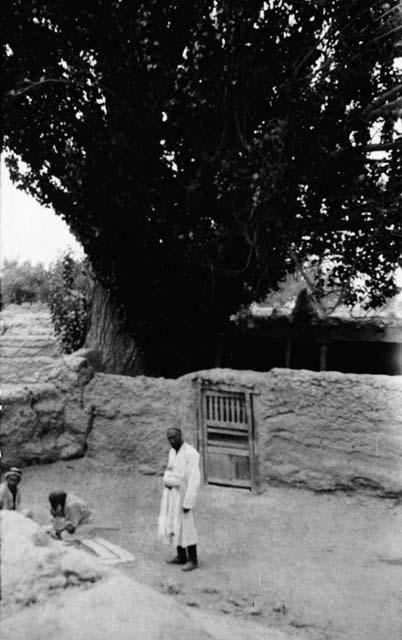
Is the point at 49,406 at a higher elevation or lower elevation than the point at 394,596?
higher

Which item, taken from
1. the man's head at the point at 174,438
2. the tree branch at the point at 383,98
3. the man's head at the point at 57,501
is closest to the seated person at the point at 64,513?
the man's head at the point at 57,501

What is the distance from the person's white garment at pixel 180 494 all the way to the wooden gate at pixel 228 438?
3.35 metres

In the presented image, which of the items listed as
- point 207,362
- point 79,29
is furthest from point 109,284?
point 79,29

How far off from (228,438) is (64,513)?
3387 millimetres

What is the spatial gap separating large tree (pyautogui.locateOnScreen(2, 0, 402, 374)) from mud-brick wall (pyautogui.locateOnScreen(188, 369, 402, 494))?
1.98 metres

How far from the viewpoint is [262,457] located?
10.1 metres

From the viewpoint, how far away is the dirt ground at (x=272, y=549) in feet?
20.0

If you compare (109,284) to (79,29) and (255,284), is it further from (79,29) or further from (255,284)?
(79,29)

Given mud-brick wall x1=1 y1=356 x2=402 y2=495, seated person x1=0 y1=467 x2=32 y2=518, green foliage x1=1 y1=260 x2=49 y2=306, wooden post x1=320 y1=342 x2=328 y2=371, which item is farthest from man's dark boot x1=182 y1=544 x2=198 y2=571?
green foliage x1=1 y1=260 x2=49 y2=306

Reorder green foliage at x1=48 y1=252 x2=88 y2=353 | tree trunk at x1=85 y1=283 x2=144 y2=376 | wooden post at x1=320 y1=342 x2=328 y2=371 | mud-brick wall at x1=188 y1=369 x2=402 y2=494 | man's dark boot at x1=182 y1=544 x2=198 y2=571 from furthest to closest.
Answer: green foliage at x1=48 y1=252 x2=88 y2=353
tree trunk at x1=85 y1=283 x2=144 y2=376
wooden post at x1=320 y1=342 x2=328 y2=371
mud-brick wall at x1=188 y1=369 x2=402 y2=494
man's dark boot at x1=182 y1=544 x2=198 y2=571

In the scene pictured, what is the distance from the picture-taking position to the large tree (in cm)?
1015

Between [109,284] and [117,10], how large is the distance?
4.75 metres

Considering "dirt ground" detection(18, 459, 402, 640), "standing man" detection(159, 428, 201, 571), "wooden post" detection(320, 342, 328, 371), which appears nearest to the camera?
"dirt ground" detection(18, 459, 402, 640)

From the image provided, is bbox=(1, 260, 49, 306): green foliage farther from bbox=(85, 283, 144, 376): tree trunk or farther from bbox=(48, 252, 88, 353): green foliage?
bbox=(85, 283, 144, 376): tree trunk
